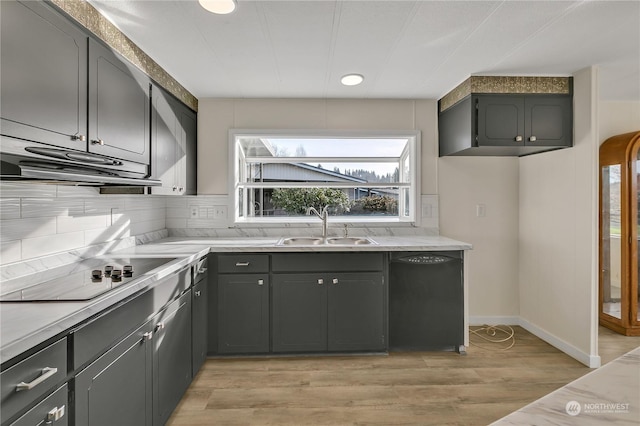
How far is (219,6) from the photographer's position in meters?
1.75

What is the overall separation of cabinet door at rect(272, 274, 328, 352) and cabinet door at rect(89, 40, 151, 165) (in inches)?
54.0

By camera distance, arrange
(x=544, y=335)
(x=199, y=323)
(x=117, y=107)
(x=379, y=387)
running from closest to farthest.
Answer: (x=117, y=107) → (x=379, y=387) → (x=199, y=323) → (x=544, y=335)

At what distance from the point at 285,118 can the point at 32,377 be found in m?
2.76

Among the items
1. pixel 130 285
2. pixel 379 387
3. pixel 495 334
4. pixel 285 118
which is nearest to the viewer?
pixel 130 285

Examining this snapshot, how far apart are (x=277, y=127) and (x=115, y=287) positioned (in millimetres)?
2236

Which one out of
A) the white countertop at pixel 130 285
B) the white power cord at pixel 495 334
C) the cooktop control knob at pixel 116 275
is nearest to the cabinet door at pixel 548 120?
the white countertop at pixel 130 285

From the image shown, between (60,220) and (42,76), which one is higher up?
(42,76)

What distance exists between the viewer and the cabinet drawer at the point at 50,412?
0.95 metres

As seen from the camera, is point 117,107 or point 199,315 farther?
point 199,315

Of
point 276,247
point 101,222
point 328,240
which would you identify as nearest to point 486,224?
point 328,240

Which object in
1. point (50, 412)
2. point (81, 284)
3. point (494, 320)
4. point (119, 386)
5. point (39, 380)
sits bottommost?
point (494, 320)

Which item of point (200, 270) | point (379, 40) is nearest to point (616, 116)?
point (379, 40)

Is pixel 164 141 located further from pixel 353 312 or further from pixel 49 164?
pixel 353 312

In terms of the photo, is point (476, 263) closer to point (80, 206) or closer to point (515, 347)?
point (515, 347)
